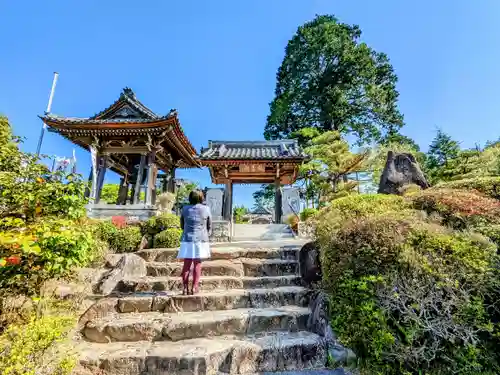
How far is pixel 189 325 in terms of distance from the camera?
3115 mm

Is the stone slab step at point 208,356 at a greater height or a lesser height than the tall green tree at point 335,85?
lesser

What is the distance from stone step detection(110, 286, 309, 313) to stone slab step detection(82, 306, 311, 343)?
0.26m

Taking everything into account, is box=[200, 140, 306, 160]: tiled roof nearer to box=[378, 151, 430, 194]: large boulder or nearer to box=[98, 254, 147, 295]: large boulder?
box=[378, 151, 430, 194]: large boulder

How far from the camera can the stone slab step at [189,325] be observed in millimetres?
3119

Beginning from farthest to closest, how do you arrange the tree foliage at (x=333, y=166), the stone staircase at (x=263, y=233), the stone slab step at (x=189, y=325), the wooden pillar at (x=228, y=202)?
the tree foliage at (x=333, y=166), the wooden pillar at (x=228, y=202), the stone staircase at (x=263, y=233), the stone slab step at (x=189, y=325)

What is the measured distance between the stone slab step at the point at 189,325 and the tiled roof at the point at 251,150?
758 centimetres

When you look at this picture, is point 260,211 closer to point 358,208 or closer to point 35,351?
point 358,208

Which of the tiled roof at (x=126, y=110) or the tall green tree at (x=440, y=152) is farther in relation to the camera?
the tall green tree at (x=440, y=152)

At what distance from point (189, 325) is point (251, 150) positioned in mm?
10074

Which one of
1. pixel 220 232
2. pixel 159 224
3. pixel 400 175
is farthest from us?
pixel 220 232

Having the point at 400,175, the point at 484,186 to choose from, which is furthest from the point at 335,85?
the point at 484,186

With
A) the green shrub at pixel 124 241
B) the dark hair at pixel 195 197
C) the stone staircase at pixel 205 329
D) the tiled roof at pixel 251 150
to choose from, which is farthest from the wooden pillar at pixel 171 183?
the dark hair at pixel 195 197

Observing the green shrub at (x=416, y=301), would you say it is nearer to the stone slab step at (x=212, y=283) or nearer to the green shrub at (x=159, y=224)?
the stone slab step at (x=212, y=283)

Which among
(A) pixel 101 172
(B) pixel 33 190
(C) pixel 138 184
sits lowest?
(B) pixel 33 190
